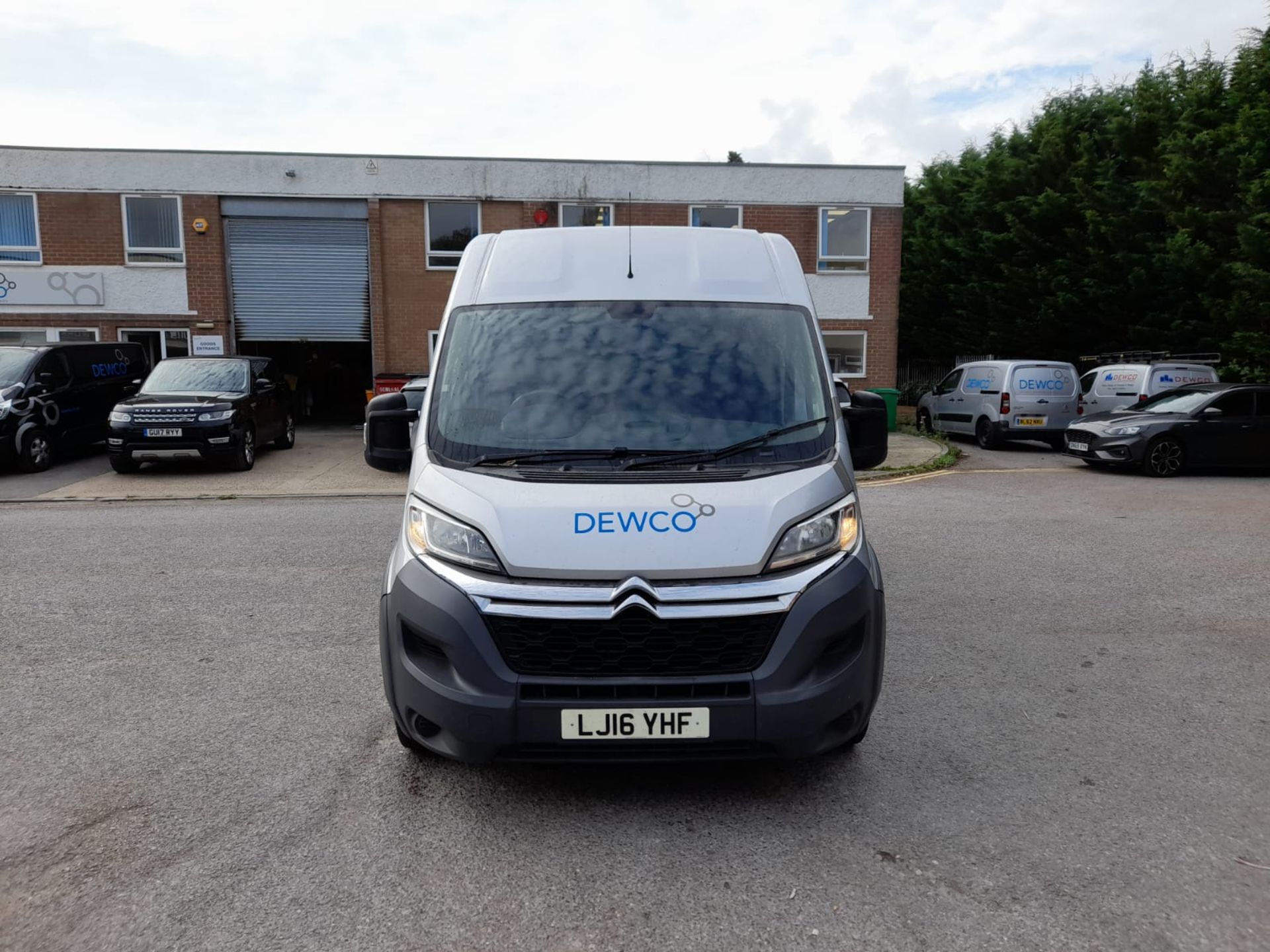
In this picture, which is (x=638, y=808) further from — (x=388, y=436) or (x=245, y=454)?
(x=245, y=454)

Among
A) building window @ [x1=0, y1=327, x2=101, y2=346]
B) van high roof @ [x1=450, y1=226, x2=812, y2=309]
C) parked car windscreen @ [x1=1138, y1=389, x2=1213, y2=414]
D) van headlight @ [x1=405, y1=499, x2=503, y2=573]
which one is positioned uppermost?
van high roof @ [x1=450, y1=226, x2=812, y2=309]

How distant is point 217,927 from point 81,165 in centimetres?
2249

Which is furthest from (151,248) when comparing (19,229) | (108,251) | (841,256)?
(841,256)

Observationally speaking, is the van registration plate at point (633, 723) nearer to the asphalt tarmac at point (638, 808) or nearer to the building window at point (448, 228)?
the asphalt tarmac at point (638, 808)

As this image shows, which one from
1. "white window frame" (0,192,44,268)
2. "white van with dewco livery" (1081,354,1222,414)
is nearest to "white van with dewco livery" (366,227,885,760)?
"white van with dewco livery" (1081,354,1222,414)

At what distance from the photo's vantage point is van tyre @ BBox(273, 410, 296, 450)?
17047 millimetres

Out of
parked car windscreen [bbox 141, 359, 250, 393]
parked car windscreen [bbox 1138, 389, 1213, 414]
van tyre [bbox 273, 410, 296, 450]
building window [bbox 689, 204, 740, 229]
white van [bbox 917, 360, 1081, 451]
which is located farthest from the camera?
building window [bbox 689, 204, 740, 229]

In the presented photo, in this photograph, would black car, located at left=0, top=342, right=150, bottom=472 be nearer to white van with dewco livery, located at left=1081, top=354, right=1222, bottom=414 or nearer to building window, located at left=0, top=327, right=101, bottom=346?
building window, located at left=0, top=327, right=101, bottom=346

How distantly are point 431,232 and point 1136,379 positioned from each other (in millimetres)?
15273

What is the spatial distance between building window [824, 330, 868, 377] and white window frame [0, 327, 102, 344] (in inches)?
662

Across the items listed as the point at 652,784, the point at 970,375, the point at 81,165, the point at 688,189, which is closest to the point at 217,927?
the point at 652,784

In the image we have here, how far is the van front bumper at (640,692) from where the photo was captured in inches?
126

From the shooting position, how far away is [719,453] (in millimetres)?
3732

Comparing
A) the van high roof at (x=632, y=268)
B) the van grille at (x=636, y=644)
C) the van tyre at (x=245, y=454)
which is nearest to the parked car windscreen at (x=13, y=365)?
the van tyre at (x=245, y=454)
